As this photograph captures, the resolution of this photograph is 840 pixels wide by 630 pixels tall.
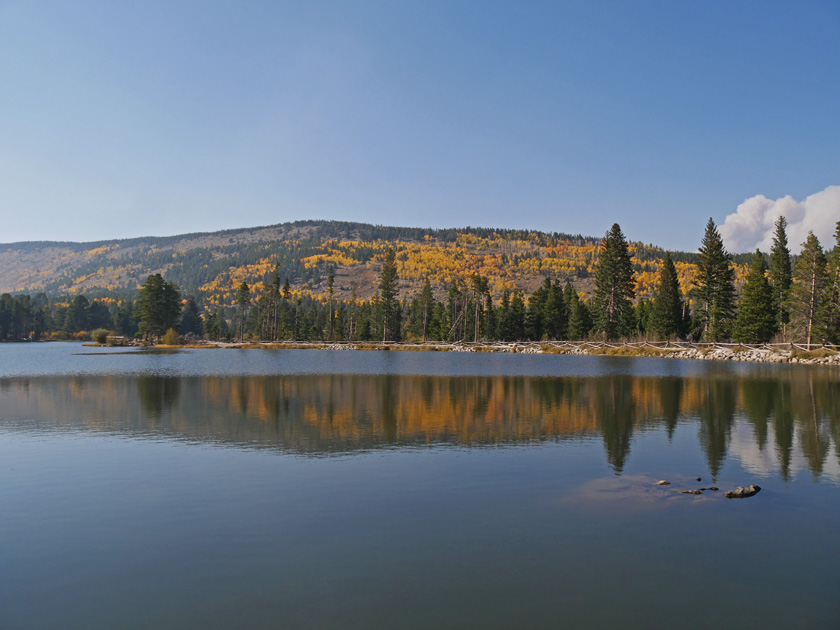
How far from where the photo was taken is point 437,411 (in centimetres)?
2462

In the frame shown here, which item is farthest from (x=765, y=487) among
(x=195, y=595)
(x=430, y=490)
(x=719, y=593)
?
(x=195, y=595)

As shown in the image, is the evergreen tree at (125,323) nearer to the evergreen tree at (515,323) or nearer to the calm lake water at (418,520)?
the evergreen tree at (515,323)

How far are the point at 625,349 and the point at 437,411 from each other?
5720cm

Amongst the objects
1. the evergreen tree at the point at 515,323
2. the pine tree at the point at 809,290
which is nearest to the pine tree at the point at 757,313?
the pine tree at the point at 809,290

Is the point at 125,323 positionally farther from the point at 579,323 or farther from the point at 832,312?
the point at 832,312

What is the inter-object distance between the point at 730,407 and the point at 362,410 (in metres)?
16.1

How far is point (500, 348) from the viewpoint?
93.8 metres

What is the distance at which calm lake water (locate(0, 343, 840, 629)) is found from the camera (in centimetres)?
743

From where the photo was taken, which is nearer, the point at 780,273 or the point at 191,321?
the point at 780,273

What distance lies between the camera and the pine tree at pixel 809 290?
5600 centimetres

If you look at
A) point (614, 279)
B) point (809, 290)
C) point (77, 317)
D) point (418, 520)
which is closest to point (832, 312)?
point (809, 290)

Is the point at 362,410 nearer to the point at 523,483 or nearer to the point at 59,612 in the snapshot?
the point at 523,483

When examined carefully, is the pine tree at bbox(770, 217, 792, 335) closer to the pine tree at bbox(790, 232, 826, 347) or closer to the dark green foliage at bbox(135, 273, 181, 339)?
the pine tree at bbox(790, 232, 826, 347)

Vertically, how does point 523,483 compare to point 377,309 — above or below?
below
